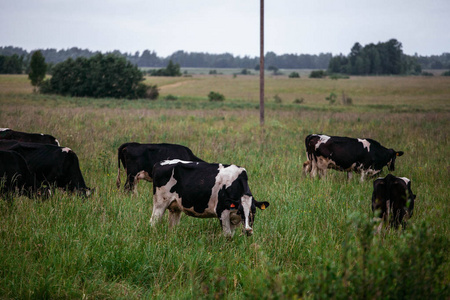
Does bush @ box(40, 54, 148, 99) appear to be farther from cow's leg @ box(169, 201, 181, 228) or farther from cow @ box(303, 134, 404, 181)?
cow's leg @ box(169, 201, 181, 228)

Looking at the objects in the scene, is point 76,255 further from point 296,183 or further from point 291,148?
point 291,148

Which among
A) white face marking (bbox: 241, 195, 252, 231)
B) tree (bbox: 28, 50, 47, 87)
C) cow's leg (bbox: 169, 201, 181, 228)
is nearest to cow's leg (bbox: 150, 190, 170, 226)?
cow's leg (bbox: 169, 201, 181, 228)

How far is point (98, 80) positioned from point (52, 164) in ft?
148

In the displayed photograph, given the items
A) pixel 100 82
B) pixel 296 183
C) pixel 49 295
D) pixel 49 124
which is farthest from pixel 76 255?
pixel 100 82

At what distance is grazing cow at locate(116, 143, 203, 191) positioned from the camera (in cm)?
849

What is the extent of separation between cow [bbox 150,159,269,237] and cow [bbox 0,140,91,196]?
7.43ft

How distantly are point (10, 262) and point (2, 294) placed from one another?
20.0 inches

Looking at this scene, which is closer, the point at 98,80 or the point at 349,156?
the point at 349,156

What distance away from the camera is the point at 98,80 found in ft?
164

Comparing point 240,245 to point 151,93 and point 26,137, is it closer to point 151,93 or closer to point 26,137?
point 26,137

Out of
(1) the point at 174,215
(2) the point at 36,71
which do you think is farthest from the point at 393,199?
(2) the point at 36,71

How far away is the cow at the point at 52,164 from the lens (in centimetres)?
770

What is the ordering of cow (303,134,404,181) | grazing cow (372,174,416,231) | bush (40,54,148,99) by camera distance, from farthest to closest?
bush (40,54,148,99) → cow (303,134,404,181) → grazing cow (372,174,416,231)

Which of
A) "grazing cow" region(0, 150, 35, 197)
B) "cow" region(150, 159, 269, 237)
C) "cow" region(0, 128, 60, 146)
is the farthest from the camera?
"cow" region(0, 128, 60, 146)
